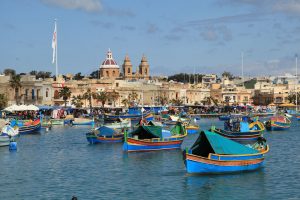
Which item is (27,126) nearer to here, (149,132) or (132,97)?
(149,132)

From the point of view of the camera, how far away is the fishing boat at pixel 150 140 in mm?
58000

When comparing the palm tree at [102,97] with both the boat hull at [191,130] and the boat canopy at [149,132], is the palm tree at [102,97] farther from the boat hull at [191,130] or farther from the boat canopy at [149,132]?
the boat canopy at [149,132]

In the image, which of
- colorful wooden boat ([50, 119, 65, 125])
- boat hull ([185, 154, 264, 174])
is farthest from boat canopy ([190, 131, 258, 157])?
colorful wooden boat ([50, 119, 65, 125])

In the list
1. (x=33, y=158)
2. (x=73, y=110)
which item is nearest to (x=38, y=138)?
(x=33, y=158)

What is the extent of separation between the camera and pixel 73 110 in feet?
457

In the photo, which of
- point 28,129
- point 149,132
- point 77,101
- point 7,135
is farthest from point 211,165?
point 77,101

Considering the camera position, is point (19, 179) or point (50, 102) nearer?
point (19, 179)

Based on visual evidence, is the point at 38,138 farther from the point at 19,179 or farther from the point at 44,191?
the point at 44,191

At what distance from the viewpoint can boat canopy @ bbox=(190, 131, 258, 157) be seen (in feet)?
140

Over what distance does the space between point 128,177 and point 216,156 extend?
18.7 ft

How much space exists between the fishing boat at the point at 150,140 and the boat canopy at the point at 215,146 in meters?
14.7

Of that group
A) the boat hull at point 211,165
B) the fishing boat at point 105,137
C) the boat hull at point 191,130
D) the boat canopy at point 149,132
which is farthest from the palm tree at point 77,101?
the boat hull at point 211,165

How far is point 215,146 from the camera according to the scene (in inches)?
1681

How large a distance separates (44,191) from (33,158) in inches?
687
